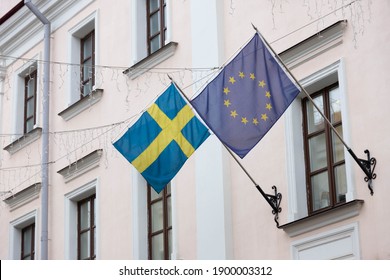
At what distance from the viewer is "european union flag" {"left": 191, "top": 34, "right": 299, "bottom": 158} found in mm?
13922

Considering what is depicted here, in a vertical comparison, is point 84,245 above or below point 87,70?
below

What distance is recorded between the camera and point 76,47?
21656 mm

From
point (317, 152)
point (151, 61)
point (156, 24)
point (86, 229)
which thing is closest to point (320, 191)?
point (317, 152)

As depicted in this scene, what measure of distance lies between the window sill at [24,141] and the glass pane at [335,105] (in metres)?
7.99

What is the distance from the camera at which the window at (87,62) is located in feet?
68.5

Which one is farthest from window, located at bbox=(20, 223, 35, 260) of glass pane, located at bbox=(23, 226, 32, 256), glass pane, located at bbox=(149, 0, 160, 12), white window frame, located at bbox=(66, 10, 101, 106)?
glass pane, located at bbox=(149, 0, 160, 12)

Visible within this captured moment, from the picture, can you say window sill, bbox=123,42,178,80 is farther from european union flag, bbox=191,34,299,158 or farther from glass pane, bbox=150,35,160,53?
european union flag, bbox=191,34,299,158

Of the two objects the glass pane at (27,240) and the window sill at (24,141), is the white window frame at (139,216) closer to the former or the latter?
the window sill at (24,141)

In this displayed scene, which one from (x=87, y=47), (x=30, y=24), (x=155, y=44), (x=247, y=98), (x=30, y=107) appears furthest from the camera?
(x=30, y=107)

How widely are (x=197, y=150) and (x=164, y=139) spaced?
230 cm

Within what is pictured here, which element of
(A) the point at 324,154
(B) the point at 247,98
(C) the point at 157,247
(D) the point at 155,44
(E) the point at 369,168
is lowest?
(E) the point at 369,168

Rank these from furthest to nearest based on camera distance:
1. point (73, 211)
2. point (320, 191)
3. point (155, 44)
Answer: point (73, 211), point (155, 44), point (320, 191)

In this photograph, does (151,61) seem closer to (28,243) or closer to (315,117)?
(315,117)

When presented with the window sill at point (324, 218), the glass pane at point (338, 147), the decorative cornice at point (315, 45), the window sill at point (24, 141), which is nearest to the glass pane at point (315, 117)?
the glass pane at point (338, 147)
